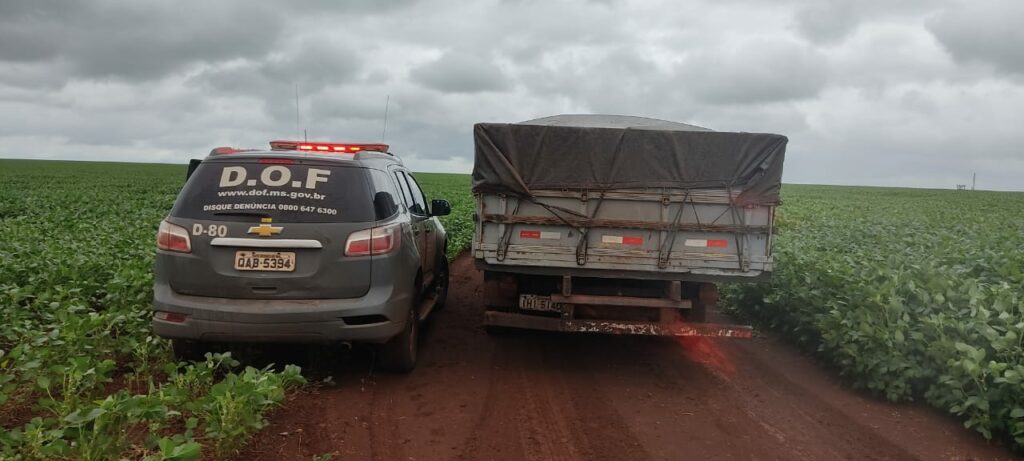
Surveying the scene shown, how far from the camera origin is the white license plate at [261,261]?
4.76 metres

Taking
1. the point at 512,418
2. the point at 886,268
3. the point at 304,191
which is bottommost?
the point at 512,418

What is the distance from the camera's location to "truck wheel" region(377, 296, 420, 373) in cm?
543

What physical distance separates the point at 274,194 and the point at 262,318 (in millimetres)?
921

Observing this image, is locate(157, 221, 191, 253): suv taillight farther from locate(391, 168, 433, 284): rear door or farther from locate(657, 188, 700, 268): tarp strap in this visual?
locate(657, 188, 700, 268): tarp strap

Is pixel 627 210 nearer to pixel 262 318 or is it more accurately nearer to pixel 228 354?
pixel 262 318

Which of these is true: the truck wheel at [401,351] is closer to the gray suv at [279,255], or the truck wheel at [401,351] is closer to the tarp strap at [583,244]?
the gray suv at [279,255]

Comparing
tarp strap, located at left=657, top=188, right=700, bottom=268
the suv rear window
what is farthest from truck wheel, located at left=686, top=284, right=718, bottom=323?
the suv rear window

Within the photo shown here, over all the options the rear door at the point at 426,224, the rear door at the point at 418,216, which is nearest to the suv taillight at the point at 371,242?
the rear door at the point at 418,216

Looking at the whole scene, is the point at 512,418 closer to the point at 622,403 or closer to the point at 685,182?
the point at 622,403

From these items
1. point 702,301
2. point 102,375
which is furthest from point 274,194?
point 702,301

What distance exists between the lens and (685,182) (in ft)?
18.8

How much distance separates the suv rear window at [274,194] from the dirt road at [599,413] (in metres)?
1.42

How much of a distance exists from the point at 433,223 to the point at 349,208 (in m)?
2.63

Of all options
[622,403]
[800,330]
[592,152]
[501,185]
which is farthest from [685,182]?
[800,330]
